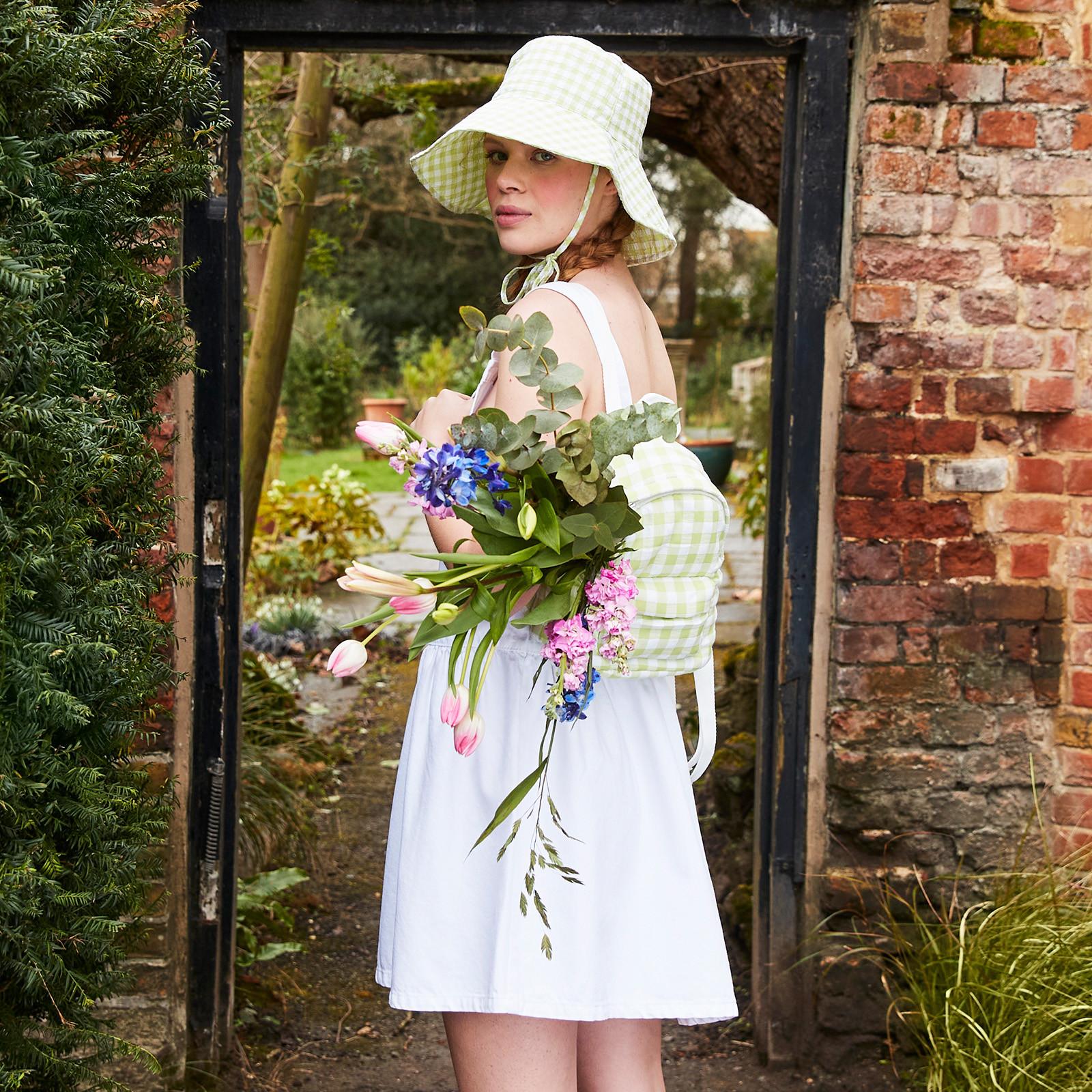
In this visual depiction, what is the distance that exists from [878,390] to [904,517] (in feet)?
1.06

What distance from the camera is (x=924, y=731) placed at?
3.10m

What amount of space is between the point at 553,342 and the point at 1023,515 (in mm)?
1700

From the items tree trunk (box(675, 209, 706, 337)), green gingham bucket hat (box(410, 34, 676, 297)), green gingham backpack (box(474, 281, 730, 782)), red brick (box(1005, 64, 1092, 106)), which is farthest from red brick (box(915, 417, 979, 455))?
tree trunk (box(675, 209, 706, 337))

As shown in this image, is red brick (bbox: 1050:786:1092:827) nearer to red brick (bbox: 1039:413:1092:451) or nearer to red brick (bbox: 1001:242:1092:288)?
red brick (bbox: 1039:413:1092:451)

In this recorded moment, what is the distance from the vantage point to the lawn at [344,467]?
455 inches

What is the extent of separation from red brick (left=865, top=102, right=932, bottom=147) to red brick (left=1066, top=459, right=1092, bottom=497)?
2.85 feet

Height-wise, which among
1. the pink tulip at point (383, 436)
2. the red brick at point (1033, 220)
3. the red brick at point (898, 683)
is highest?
the red brick at point (1033, 220)

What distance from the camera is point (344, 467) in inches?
490

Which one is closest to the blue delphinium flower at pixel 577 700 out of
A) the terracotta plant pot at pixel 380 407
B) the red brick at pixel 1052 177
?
the red brick at pixel 1052 177

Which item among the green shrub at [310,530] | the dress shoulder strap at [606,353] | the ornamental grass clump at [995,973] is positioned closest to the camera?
the dress shoulder strap at [606,353]

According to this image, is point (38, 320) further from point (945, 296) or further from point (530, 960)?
point (945, 296)

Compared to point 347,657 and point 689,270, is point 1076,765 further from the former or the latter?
point 689,270

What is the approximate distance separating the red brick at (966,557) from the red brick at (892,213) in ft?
2.55

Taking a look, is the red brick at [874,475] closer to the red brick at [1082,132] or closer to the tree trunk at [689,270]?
the red brick at [1082,132]
